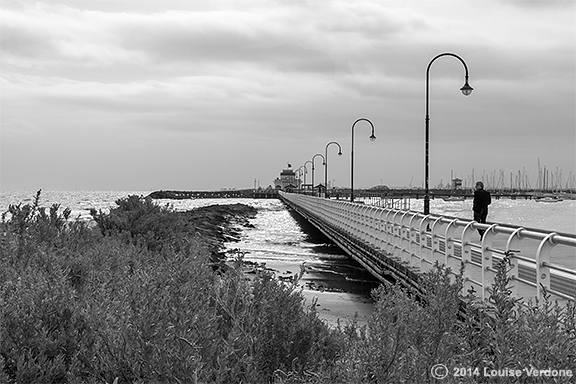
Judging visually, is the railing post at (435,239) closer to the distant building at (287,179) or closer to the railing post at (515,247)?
the railing post at (515,247)

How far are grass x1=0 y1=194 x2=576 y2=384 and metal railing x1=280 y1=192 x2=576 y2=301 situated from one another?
595mm

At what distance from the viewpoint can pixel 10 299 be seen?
233 inches

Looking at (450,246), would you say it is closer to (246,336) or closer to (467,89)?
(246,336)

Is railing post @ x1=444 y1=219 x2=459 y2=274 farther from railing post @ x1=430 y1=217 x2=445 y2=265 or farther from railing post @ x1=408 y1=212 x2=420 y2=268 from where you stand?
railing post @ x1=408 y1=212 x2=420 y2=268

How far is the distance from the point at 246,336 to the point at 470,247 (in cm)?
635

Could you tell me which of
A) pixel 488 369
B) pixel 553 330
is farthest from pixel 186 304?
pixel 553 330

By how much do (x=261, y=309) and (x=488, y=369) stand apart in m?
2.23

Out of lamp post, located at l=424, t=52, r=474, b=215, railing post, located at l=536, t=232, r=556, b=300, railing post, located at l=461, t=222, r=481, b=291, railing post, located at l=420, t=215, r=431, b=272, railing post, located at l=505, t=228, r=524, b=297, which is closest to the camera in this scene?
railing post, located at l=536, t=232, r=556, b=300

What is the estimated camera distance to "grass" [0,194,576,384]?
4.26 m

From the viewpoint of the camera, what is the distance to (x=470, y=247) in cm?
1070

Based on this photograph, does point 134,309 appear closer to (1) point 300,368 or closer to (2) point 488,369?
(1) point 300,368

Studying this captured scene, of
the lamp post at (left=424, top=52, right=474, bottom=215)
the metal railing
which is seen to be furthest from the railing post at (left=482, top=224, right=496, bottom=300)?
the lamp post at (left=424, top=52, right=474, bottom=215)

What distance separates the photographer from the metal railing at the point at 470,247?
296 inches

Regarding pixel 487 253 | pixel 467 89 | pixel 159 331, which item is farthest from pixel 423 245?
pixel 467 89
